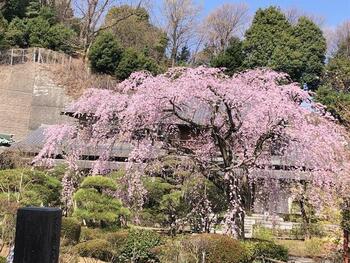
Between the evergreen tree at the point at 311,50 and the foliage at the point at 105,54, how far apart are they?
1430 cm

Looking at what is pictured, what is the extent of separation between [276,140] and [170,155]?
Result: 276 centimetres

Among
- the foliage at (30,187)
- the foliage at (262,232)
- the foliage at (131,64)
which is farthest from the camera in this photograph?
the foliage at (131,64)

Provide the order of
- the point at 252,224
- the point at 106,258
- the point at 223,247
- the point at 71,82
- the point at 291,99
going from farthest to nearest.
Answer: the point at 71,82 → the point at 252,224 → the point at 291,99 → the point at 106,258 → the point at 223,247

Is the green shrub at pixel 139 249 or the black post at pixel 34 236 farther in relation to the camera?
the green shrub at pixel 139 249

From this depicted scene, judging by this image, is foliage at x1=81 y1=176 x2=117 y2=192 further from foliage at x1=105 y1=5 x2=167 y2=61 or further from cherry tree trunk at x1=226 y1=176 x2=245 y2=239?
foliage at x1=105 y1=5 x2=167 y2=61

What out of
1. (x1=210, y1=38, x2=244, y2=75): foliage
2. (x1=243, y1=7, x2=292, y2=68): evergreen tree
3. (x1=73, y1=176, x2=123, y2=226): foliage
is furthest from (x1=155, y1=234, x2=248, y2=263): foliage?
(x1=243, y1=7, x2=292, y2=68): evergreen tree

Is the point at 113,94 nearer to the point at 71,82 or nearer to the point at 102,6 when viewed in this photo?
the point at 71,82

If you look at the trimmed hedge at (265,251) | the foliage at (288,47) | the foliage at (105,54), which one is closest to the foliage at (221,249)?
the trimmed hedge at (265,251)

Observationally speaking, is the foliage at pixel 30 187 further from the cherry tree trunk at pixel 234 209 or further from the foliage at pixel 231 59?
the foliage at pixel 231 59

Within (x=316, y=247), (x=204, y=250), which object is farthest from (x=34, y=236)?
(x=316, y=247)

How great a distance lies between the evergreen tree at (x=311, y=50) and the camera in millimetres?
36844

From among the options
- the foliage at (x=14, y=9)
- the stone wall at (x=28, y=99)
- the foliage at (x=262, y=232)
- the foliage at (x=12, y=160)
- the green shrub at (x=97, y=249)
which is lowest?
the green shrub at (x=97, y=249)

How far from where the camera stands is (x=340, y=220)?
32.5 feet

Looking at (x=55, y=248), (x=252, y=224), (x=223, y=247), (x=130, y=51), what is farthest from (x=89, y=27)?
(x=55, y=248)
